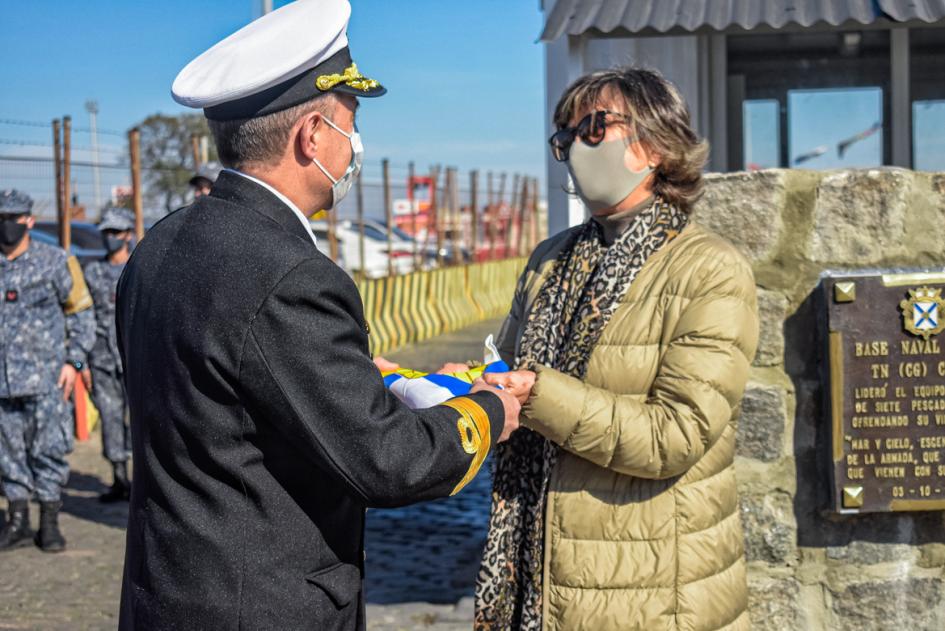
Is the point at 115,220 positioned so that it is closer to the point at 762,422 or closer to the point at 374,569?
the point at 374,569

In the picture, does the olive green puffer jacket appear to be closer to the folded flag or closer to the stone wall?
the folded flag

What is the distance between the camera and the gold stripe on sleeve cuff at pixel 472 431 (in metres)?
2.26

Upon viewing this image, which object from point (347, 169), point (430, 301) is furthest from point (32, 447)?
point (430, 301)

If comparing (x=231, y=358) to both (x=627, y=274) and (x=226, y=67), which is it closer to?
(x=226, y=67)

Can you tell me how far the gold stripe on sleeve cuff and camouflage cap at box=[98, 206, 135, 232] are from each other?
642cm

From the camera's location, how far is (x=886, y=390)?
12.8 feet

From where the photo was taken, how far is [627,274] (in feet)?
9.91

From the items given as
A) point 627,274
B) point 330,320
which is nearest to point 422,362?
point 627,274

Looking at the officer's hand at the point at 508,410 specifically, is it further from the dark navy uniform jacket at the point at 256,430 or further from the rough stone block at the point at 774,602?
the rough stone block at the point at 774,602

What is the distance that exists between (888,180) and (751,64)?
324cm

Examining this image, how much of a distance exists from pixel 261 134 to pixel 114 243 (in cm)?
659

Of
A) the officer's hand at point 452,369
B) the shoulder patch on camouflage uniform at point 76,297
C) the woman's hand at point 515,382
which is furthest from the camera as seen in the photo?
the shoulder patch on camouflage uniform at point 76,297

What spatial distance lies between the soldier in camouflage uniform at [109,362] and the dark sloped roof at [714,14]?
4.07 meters

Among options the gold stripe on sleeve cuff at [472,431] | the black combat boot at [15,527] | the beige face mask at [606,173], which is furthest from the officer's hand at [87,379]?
the gold stripe on sleeve cuff at [472,431]
